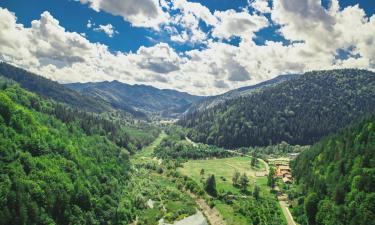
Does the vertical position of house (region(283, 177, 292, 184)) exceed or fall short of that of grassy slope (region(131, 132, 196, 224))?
it exceeds it

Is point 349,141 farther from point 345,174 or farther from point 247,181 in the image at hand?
point 247,181

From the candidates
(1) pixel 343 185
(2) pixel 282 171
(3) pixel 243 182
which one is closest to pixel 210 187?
(3) pixel 243 182

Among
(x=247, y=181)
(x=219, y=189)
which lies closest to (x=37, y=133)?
(x=219, y=189)

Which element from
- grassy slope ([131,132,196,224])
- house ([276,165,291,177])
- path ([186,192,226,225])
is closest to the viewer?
path ([186,192,226,225])

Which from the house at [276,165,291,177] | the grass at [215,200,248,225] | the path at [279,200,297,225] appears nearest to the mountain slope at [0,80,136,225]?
the grass at [215,200,248,225]

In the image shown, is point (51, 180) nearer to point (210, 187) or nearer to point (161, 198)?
point (161, 198)

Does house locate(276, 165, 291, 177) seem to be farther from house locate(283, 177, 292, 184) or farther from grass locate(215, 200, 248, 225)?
grass locate(215, 200, 248, 225)
